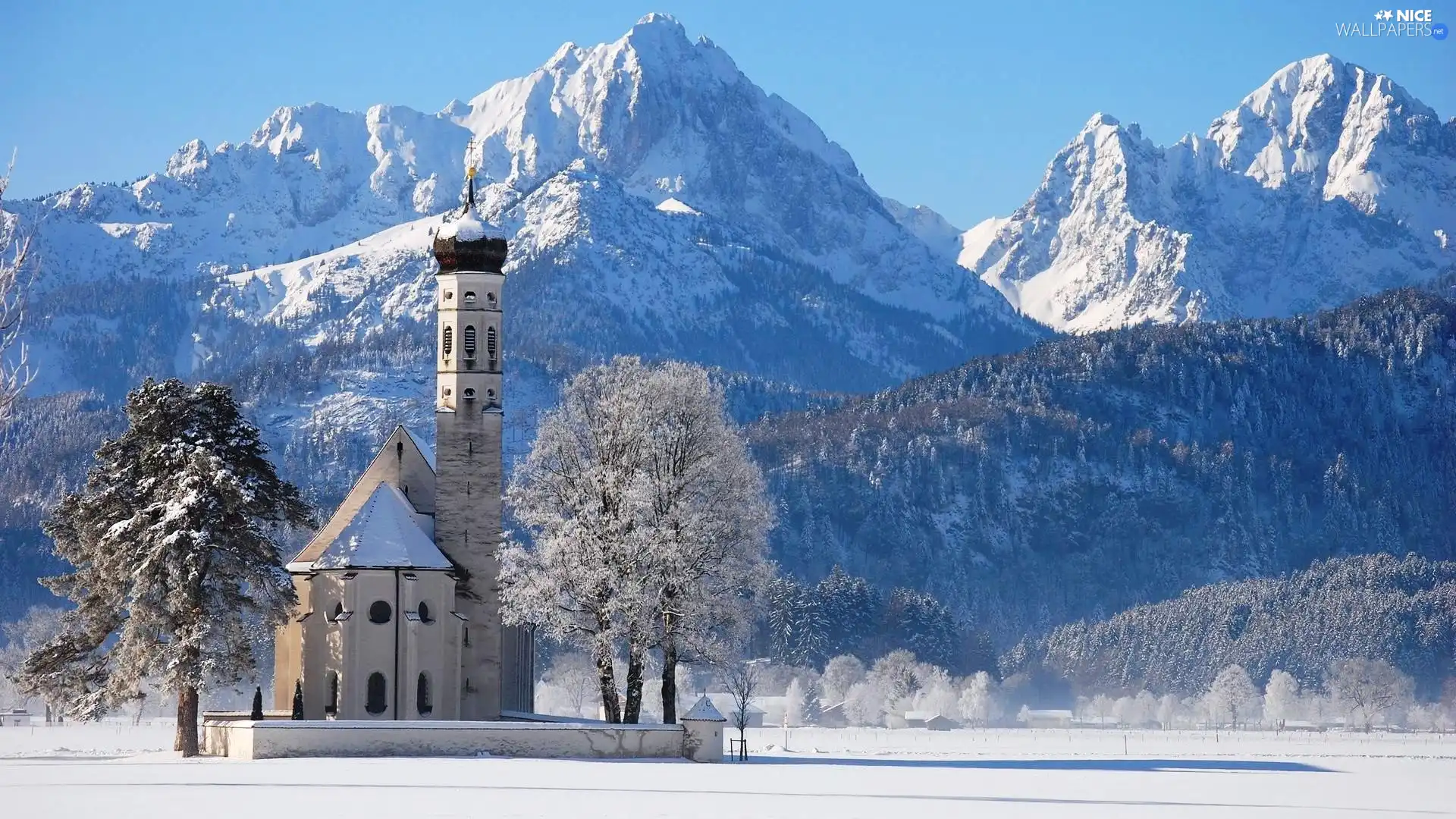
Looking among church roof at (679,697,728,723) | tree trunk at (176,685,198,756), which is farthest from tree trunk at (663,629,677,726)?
tree trunk at (176,685,198,756)

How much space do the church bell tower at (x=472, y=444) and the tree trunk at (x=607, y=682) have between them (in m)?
6.43

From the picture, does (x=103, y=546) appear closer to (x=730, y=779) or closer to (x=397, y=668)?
(x=397, y=668)

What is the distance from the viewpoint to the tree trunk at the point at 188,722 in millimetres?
85375

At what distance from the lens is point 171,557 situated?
277ft

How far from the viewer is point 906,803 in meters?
64.9

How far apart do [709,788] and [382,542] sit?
28.0 metres

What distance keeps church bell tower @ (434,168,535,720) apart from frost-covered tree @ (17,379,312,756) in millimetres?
8667

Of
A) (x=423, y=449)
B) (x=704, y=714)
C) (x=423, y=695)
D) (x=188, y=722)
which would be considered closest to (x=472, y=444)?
(x=423, y=449)

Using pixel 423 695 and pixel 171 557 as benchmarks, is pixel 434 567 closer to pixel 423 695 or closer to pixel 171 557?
pixel 423 695

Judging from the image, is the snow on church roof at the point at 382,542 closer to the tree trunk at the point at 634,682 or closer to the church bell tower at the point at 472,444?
the church bell tower at the point at 472,444

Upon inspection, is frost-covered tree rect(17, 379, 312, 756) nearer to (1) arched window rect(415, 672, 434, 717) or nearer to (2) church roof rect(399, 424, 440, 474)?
(1) arched window rect(415, 672, 434, 717)

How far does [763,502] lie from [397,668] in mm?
16368

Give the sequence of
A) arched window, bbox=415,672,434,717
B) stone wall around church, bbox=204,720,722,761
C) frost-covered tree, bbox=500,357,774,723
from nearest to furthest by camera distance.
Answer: stone wall around church, bbox=204,720,722,761 < frost-covered tree, bbox=500,357,774,723 < arched window, bbox=415,672,434,717

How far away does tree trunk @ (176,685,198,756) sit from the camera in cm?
8538
